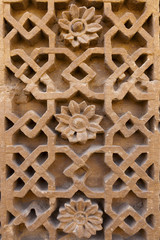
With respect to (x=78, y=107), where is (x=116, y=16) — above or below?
above

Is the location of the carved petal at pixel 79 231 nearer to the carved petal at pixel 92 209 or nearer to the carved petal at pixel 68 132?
the carved petal at pixel 92 209

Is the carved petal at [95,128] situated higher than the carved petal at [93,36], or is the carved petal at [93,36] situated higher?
the carved petal at [93,36]

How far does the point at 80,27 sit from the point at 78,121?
1.86 ft

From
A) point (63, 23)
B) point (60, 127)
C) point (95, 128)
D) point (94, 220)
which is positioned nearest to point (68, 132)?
point (60, 127)

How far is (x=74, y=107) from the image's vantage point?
44.3 inches

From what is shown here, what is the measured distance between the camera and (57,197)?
1107 mm

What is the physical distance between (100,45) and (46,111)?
555mm

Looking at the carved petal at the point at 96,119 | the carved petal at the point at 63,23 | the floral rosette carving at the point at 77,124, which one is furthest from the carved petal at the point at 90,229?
the carved petal at the point at 63,23

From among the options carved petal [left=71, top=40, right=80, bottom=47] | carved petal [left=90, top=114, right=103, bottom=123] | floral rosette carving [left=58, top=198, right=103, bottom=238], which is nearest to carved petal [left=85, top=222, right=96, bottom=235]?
floral rosette carving [left=58, top=198, right=103, bottom=238]

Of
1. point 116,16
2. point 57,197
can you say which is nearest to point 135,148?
point 57,197

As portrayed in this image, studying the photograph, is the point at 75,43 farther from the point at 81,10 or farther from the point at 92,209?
the point at 92,209

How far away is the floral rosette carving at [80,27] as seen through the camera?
1136 millimetres

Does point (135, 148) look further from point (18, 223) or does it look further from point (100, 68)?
point (18, 223)

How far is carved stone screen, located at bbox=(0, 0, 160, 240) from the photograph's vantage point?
1.11 metres
